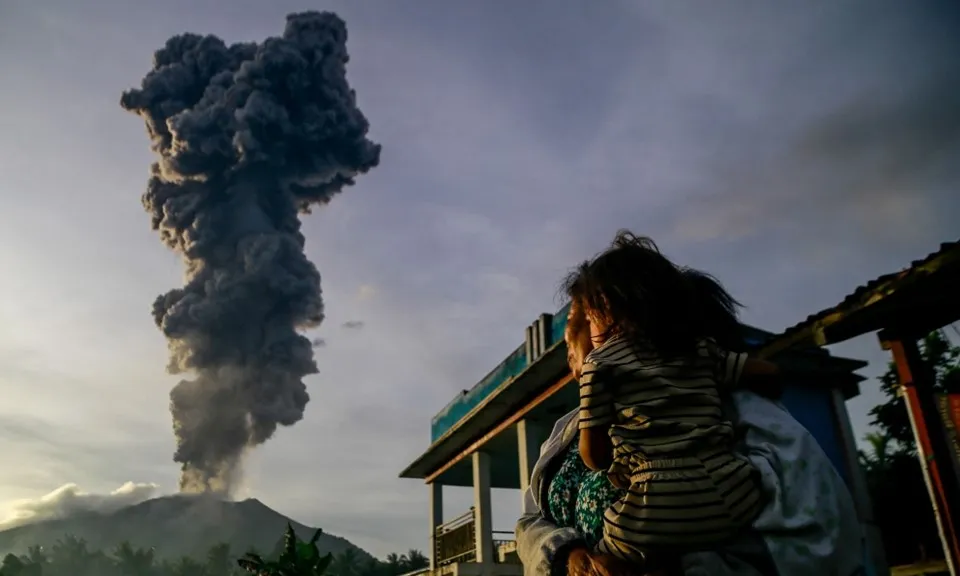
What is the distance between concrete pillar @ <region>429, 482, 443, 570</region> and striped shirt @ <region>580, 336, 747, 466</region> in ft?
55.1

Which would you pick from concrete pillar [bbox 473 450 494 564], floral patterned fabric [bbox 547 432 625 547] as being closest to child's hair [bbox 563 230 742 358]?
floral patterned fabric [bbox 547 432 625 547]

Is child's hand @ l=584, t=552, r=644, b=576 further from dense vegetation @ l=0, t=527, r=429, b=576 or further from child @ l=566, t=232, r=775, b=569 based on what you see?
dense vegetation @ l=0, t=527, r=429, b=576

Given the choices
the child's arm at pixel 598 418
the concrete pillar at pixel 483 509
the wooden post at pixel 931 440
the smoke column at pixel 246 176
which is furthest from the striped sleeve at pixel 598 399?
the smoke column at pixel 246 176

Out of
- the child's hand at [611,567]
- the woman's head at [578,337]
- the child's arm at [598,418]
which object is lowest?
the child's hand at [611,567]

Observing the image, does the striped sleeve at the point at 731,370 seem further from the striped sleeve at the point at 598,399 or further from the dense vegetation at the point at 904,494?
the dense vegetation at the point at 904,494

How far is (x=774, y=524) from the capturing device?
1.18 metres

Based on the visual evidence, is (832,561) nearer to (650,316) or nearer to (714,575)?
(714,575)

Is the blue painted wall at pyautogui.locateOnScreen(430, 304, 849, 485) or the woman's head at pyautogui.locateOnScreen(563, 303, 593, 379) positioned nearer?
the woman's head at pyautogui.locateOnScreen(563, 303, 593, 379)

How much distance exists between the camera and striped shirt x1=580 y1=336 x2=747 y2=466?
134 cm

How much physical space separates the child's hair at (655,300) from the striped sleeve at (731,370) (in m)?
0.08

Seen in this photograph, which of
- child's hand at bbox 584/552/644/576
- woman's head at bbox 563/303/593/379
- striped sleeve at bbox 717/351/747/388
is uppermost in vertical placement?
woman's head at bbox 563/303/593/379

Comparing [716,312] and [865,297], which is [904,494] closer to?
[865,297]

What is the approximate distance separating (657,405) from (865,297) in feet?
15.5

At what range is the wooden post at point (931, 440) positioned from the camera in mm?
5156
